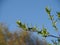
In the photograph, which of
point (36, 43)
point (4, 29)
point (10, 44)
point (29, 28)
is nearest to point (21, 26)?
point (29, 28)

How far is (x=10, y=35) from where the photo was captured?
13.7m

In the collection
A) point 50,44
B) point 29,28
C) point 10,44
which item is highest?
point 29,28

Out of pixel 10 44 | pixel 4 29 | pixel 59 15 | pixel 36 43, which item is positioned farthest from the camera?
pixel 4 29

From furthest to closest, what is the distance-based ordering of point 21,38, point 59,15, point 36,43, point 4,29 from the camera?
point 4,29, point 21,38, point 36,43, point 59,15

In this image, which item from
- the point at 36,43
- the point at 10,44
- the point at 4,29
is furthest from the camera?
the point at 4,29

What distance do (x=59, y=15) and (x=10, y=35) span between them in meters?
11.6

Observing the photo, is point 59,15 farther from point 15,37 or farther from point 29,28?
point 15,37

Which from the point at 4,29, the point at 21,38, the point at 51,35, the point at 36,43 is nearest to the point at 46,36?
the point at 51,35

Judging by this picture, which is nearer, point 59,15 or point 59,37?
point 59,37

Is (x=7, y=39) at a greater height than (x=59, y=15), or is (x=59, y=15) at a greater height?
(x=59, y=15)

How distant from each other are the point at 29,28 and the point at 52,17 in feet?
0.87

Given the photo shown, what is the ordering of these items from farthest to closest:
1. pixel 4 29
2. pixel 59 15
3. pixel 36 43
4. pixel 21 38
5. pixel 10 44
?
pixel 4 29 → pixel 21 38 → pixel 10 44 → pixel 36 43 → pixel 59 15

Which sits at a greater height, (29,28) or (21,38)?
(29,28)

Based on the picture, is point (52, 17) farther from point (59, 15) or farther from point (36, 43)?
point (36, 43)
